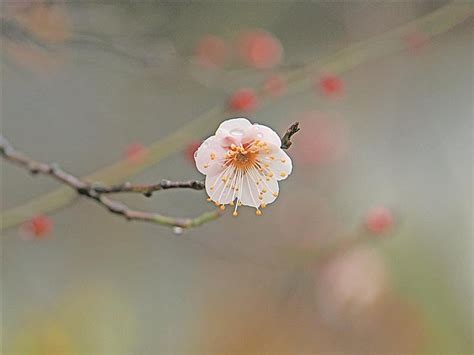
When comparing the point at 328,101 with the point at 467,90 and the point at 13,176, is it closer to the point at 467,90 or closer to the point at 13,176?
the point at 467,90

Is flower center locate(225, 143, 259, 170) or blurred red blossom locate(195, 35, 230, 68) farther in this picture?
blurred red blossom locate(195, 35, 230, 68)

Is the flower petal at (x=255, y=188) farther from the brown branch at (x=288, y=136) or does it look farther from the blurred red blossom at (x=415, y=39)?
the blurred red blossom at (x=415, y=39)

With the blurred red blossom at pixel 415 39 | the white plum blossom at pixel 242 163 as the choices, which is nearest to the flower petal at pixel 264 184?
the white plum blossom at pixel 242 163

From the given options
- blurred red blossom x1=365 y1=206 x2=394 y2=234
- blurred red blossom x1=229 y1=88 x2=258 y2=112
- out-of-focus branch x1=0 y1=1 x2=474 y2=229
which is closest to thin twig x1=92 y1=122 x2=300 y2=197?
out-of-focus branch x1=0 y1=1 x2=474 y2=229

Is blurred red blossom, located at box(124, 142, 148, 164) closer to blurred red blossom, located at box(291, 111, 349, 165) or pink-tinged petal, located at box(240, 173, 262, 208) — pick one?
pink-tinged petal, located at box(240, 173, 262, 208)

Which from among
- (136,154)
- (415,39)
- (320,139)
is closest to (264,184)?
(136,154)

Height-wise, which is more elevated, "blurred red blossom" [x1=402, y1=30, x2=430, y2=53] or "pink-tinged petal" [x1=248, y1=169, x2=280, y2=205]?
"blurred red blossom" [x1=402, y1=30, x2=430, y2=53]

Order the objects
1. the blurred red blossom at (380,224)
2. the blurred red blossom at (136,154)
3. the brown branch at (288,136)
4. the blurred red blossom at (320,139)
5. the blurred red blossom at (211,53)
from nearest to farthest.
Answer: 1. the brown branch at (288,136)
2. the blurred red blossom at (136,154)
3. the blurred red blossom at (380,224)
4. the blurred red blossom at (211,53)
5. the blurred red blossom at (320,139)
